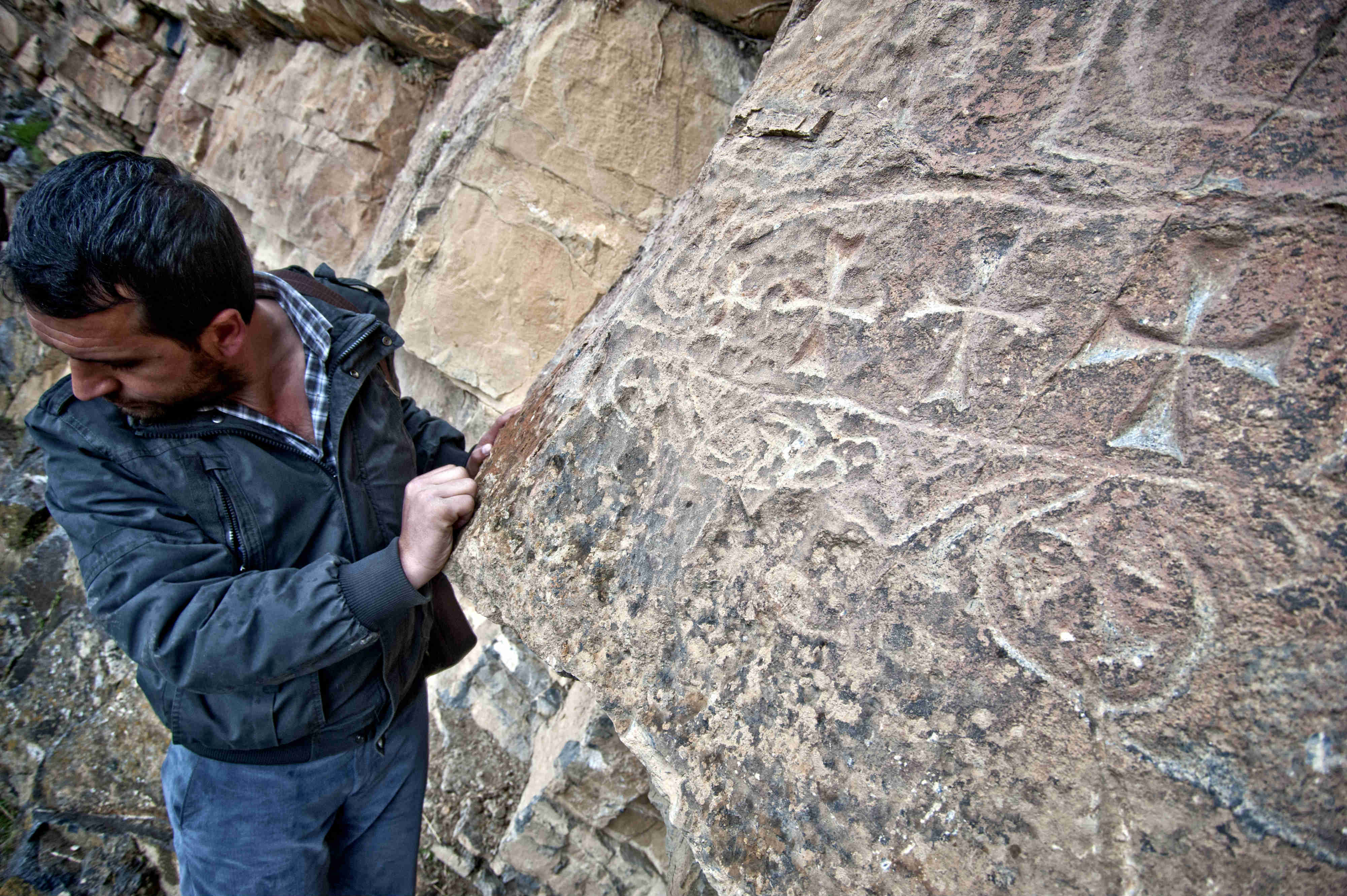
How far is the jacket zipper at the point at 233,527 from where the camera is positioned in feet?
4.80

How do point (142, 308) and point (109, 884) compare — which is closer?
point (142, 308)

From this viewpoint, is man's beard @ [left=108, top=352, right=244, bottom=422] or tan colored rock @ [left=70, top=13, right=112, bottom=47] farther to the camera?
tan colored rock @ [left=70, top=13, right=112, bottom=47]

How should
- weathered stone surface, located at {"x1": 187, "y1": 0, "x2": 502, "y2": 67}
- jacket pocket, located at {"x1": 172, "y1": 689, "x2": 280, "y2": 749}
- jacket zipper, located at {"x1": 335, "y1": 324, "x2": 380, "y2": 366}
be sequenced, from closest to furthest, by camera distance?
1. jacket pocket, located at {"x1": 172, "y1": 689, "x2": 280, "y2": 749}
2. jacket zipper, located at {"x1": 335, "y1": 324, "x2": 380, "y2": 366}
3. weathered stone surface, located at {"x1": 187, "y1": 0, "x2": 502, "y2": 67}

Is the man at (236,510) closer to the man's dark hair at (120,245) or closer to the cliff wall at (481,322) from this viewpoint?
the man's dark hair at (120,245)

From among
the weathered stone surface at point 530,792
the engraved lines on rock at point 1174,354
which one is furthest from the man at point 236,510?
the engraved lines on rock at point 1174,354

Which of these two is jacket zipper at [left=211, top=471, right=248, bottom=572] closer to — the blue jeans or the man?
the man

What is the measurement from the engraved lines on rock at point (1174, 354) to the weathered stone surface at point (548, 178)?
1981 mm

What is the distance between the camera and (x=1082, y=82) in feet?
4.45

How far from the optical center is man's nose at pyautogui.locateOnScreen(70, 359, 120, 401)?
1.32 metres

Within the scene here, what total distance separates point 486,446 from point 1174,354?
4.62 feet

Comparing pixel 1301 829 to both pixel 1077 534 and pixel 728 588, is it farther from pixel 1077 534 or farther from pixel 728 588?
pixel 728 588

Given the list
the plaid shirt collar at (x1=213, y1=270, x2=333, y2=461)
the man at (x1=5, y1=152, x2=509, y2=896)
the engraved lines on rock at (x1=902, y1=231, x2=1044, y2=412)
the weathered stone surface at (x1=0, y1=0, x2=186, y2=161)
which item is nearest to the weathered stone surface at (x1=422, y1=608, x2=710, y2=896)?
→ the man at (x1=5, y1=152, x2=509, y2=896)

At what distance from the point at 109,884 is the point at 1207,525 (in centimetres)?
378

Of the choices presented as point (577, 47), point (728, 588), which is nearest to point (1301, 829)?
point (728, 588)
